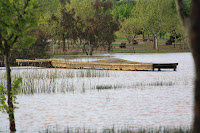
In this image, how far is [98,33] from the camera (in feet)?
265

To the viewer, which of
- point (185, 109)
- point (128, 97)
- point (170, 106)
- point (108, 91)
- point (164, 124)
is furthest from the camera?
point (108, 91)

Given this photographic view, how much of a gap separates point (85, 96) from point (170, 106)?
531cm

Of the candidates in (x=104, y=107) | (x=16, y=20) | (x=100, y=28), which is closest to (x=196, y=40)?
(x=16, y=20)

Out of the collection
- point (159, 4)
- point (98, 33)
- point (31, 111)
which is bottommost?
point (31, 111)

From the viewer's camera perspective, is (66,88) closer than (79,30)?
Yes

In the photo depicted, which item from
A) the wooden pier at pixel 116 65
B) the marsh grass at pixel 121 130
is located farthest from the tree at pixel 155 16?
the marsh grass at pixel 121 130

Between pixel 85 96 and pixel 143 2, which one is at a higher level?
pixel 143 2

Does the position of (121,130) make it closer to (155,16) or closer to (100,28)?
(100,28)

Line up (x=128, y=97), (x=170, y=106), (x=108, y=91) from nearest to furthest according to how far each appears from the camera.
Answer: (x=170, y=106)
(x=128, y=97)
(x=108, y=91)

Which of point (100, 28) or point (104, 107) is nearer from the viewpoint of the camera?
point (104, 107)

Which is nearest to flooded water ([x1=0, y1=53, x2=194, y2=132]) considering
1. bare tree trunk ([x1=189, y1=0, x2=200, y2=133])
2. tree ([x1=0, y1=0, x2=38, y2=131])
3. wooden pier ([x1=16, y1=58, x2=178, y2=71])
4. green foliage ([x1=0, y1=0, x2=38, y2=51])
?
tree ([x1=0, y1=0, x2=38, y2=131])

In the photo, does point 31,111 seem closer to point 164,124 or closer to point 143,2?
point 164,124

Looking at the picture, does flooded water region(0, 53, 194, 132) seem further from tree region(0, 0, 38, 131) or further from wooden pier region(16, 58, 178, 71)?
wooden pier region(16, 58, 178, 71)

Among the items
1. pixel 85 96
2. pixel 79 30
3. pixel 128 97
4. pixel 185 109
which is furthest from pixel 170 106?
pixel 79 30
